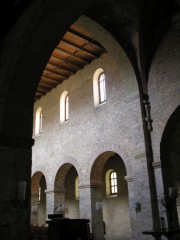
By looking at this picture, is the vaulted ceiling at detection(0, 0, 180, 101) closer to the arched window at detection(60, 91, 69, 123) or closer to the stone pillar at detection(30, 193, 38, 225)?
the arched window at detection(60, 91, 69, 123)

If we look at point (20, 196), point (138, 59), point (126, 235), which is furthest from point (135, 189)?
point (126, 235)

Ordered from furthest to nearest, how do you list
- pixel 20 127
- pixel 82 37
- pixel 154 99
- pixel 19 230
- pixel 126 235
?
1. pixel 126 235
2. pixel 82 37
3. pixel 154 99
4. pixel 20 127
5. pixel 19 230

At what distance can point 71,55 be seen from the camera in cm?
1382

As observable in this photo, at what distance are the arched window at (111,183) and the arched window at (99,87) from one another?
507 cm

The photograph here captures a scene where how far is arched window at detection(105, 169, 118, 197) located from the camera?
1628cm

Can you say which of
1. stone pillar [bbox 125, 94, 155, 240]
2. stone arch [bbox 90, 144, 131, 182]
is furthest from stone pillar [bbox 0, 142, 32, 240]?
stone arch [bbox 90, 144, 131, 182]

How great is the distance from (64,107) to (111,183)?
17.2ft

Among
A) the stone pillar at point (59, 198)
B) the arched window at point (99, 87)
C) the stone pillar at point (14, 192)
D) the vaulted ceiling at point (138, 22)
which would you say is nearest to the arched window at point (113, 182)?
the stone pillar at point (59, 198)

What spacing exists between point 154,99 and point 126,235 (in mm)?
8338

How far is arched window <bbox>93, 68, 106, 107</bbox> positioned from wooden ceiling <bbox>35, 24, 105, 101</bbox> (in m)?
0.84

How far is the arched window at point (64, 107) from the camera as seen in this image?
15.7 meters

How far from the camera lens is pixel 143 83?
34.1 ft

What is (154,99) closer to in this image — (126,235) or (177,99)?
(177,99)

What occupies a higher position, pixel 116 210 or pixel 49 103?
pixel 49 103
